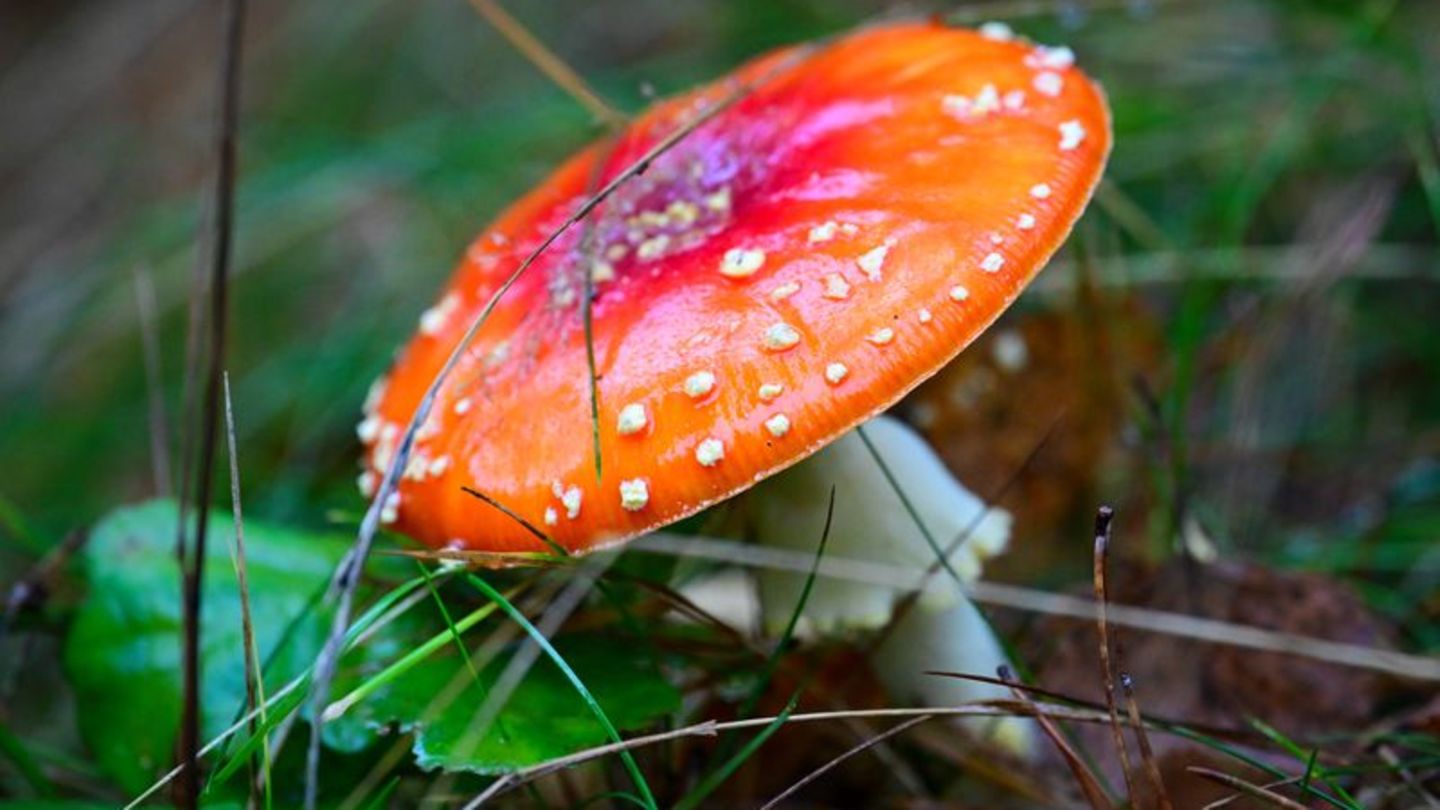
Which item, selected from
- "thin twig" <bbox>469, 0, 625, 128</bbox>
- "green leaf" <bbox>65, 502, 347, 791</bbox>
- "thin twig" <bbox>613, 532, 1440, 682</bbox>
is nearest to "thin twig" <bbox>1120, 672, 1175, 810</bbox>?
"thin twig" <bbox>613, 532, 1440, 682</bbox>

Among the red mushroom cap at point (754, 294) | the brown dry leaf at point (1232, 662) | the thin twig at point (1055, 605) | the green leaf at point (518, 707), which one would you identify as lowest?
the brown dry leaf at point (1232, 662)

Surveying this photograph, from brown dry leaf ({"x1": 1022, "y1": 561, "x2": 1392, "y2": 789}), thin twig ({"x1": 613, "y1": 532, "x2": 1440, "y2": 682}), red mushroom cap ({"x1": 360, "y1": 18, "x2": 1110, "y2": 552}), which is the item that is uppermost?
red mushroom cap ({"x1": 360, "y1": 18, "x2": 1110, "y2": 552})

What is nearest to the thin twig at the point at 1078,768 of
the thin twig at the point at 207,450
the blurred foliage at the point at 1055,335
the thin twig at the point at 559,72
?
the blurred foliage at the point at 1055,335

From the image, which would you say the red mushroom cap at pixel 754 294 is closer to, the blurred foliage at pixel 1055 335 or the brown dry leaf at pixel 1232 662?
the blurred foliage at pixel 1055 335

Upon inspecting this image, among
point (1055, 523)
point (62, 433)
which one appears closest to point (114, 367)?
point (62, 433)

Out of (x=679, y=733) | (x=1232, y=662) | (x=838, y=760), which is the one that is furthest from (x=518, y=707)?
(x=1232, y=662)

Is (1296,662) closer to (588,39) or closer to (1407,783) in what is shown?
(1407,783)

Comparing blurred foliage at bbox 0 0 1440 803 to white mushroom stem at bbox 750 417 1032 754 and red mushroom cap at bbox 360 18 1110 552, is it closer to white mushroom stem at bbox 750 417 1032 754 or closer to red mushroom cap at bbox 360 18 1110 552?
white mushroom stem at bbox 750 417 1032 754
